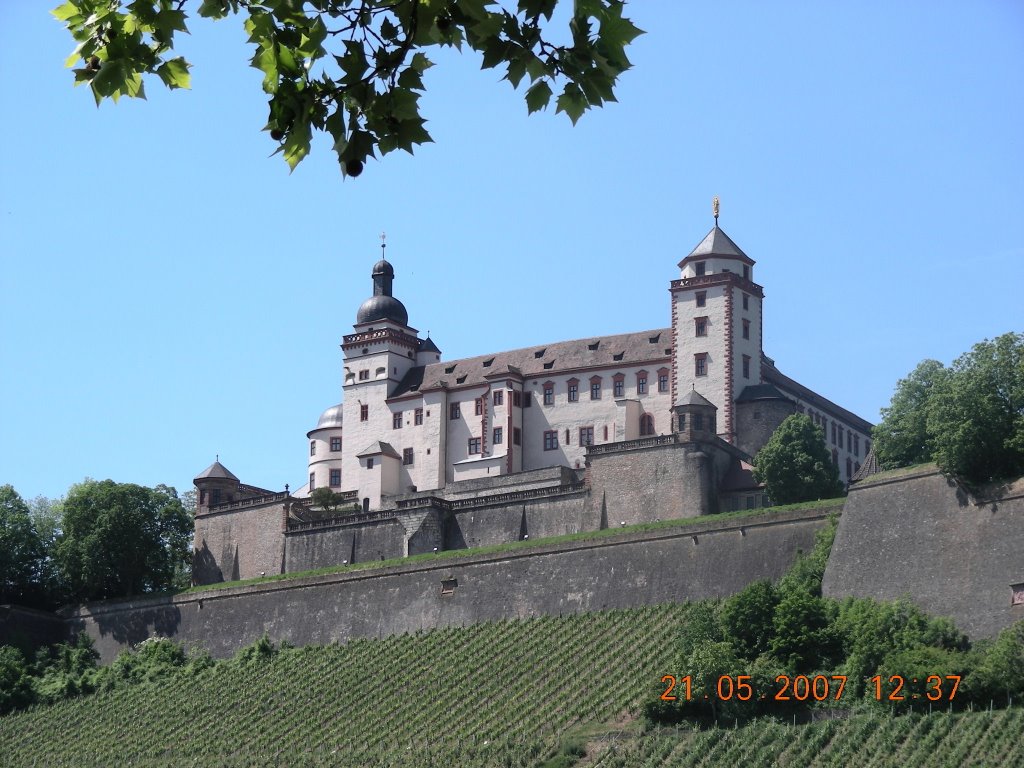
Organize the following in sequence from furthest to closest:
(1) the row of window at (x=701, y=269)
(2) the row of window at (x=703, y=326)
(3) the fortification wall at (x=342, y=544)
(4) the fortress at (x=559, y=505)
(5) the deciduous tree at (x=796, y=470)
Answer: (1) the row of window at (x=701, y=269) < (2) the row of window at (x=703, y=326) < (3) the fortification wall at (x=342, y=544) < (5) the deciduous tree at (x=796, y=470) < (4) the fortress at (x=559, y=505)

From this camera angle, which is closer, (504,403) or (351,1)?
(351,1)

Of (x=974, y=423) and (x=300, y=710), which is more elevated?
(x=974, y=423)

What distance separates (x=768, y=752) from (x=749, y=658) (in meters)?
5.40

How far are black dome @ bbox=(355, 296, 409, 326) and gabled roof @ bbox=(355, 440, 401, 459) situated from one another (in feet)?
27.0

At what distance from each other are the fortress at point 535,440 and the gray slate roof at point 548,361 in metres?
0.12

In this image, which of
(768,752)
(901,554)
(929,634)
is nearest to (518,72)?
(768,752)

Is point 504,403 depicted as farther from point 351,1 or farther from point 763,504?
point 351,1

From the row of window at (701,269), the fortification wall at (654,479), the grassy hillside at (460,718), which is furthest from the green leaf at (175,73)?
the row of window at (701,269)

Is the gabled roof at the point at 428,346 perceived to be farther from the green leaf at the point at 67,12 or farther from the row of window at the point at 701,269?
the green leaf at the point at 67,12

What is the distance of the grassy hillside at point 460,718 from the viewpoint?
44000 millimetres

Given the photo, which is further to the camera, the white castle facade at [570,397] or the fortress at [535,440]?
the white castle facade at [570,397]

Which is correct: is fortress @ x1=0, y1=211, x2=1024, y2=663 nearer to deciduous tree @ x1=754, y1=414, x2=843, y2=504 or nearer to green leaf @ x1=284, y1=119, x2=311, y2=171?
deciduous tree @ x1=754, y1=414, x2=843, y2=504

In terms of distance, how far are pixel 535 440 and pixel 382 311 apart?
13.2 meters

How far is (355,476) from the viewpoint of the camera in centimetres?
8150
